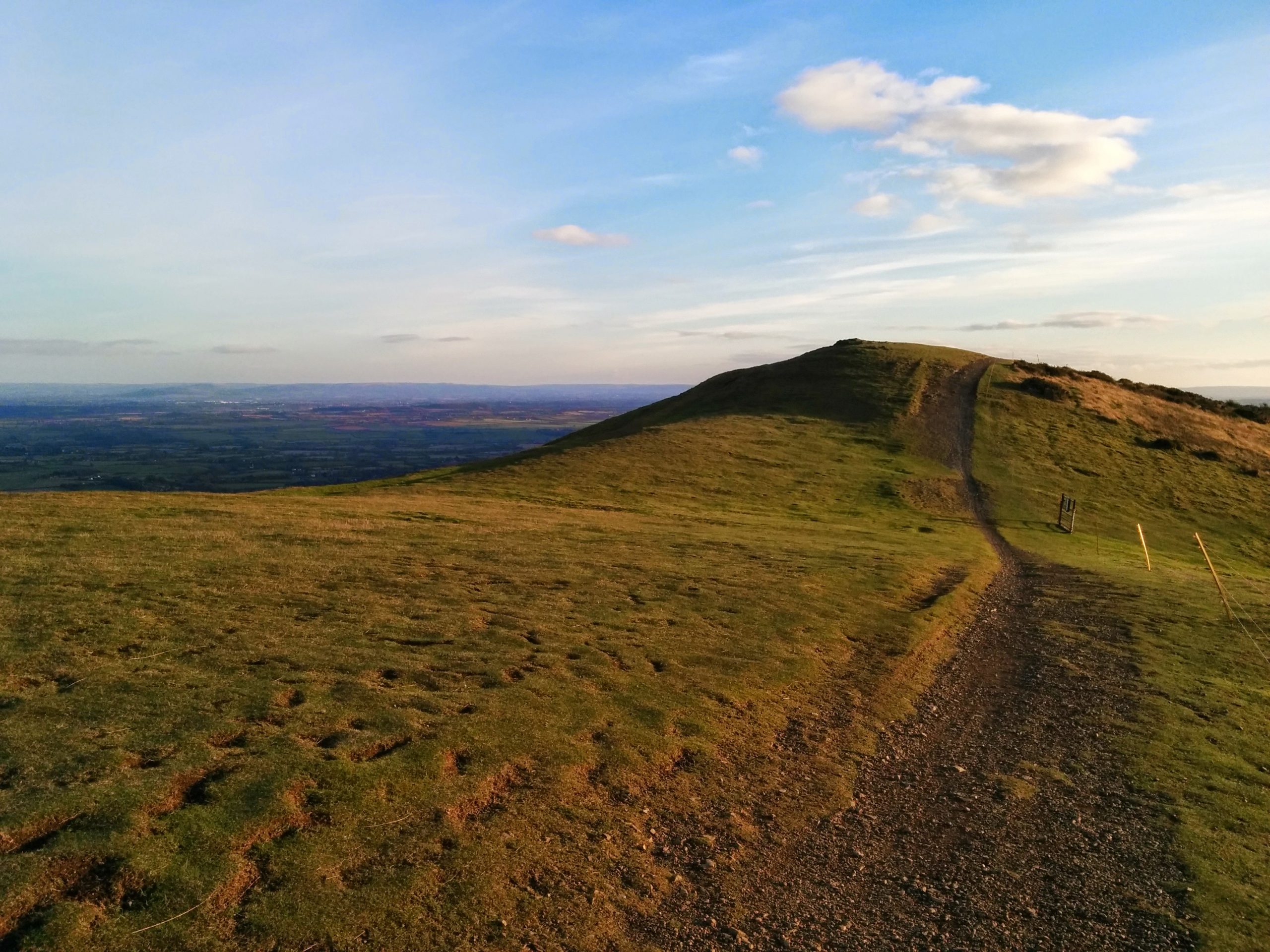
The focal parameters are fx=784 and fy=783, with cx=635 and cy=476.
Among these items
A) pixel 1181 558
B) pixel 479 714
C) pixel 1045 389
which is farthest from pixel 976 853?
pixel 1045 389

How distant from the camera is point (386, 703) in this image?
15984 millimetres

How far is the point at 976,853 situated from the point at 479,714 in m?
9.40

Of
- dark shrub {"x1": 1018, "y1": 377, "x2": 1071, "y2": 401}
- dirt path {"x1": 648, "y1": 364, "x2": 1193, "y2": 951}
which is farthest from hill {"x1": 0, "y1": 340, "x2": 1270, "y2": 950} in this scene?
dark shrub {"x1": 1018, "y1": 377, "x2": 1071, "y2": 401}

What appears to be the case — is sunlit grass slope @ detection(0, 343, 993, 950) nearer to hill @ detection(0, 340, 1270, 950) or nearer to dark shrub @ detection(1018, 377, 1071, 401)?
hill @ detection(0, 340, 1270, 950)

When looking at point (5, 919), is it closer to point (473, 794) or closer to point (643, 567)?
point (473, 794)

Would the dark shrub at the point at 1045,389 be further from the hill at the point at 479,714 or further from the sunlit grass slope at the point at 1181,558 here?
the hill at the point at 479,714

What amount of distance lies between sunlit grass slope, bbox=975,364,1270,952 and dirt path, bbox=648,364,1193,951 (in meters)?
0.81

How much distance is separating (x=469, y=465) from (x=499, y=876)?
63450 millimetres

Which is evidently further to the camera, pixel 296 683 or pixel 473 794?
pixel 296 683

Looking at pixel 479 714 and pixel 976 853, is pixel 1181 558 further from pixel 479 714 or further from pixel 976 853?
pixel 479 714

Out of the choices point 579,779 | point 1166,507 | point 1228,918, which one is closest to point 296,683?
point 579,779

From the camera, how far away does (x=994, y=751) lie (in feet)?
57.3

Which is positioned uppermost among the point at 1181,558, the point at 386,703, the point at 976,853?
the point at 386,703

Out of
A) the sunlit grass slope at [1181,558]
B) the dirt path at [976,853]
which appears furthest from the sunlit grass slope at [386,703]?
the sunlit grass slope at [1181,558]
